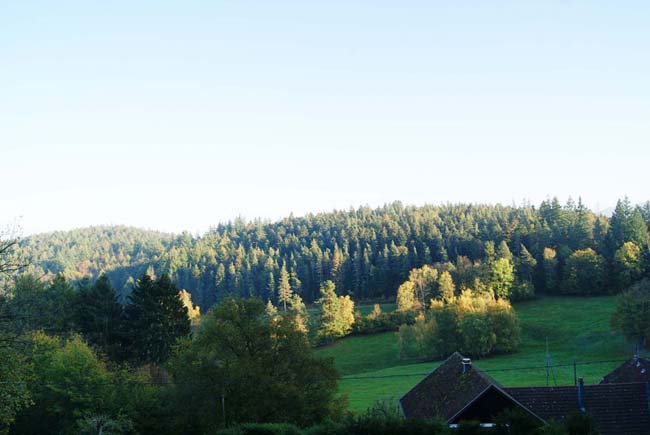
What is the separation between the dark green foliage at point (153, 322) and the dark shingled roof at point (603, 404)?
33.2 metres

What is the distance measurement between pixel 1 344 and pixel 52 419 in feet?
62.2

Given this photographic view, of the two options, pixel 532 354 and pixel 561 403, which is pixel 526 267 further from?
pixel 561 403

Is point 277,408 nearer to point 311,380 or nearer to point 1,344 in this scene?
point 311,380

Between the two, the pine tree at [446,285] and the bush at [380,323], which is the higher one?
the pine tree at [446,285]

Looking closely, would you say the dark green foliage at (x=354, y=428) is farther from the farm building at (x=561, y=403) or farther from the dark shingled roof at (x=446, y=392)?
the dark shingled roof at (x=446, y=392)

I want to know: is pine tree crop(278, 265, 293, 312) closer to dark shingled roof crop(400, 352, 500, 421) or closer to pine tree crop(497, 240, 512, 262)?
pine tree crop(497, 240, 512, 262)

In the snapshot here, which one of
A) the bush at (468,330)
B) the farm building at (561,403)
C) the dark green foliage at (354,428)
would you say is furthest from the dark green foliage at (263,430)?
the bush at (468,330)

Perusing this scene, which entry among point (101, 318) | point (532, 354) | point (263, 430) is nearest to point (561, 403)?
point (263, 430)

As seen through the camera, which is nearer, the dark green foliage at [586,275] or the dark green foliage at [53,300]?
the dark green foliage at [53,300]

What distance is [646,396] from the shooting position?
98.8ft

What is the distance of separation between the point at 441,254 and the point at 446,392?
10547 centimetres

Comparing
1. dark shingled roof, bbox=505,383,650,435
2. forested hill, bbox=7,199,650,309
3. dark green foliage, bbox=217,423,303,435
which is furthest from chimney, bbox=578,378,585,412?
forested hill, bbox=7,199,650,309

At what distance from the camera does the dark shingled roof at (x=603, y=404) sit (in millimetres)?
29359

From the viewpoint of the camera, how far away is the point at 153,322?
175ft
